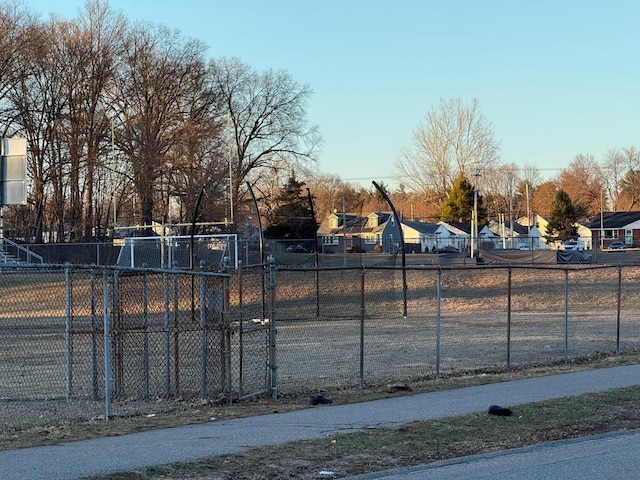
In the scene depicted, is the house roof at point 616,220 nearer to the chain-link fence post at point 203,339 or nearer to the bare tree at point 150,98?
the bare tree at point 150,98

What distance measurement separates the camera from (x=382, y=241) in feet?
290

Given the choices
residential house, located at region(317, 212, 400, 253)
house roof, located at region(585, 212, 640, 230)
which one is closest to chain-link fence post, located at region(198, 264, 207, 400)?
residential house, located at region(317, 212, 400, 253)

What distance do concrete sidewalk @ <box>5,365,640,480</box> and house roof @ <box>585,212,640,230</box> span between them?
284 ft

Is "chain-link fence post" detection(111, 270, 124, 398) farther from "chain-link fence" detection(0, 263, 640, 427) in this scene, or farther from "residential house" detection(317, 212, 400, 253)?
"residential house" detection(317, 212, 400, 253)

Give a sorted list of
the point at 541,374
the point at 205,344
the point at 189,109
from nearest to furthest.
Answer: the point at 205,344 → the point at 541,374 → the point at 189,109

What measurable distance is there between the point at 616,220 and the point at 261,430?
95.6 m

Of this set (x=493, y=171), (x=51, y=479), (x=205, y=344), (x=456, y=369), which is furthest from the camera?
(x=493, y=171)

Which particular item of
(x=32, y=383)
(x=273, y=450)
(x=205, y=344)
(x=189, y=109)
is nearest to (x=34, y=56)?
(x=189, y=109)

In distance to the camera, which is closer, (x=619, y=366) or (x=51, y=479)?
(x=51, y=479)

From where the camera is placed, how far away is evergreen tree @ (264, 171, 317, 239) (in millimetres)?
Answer: 68125

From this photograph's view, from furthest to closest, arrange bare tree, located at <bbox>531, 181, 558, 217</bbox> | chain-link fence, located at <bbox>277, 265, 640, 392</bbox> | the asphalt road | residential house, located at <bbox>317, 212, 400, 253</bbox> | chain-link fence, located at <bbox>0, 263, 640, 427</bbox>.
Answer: bare tree, located at <bbox>531, 181, 558, 217</bbox> < residential house, located at <bbox>317, 212, 400, 253</bbox> < chain-link fence, located at <bbox>277, 265, 640, 392</bbox> < chain-link fence, located at <bbox>0, 263, 640, 427</bbox> < the asphalt road

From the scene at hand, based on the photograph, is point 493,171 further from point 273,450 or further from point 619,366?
point 273,450

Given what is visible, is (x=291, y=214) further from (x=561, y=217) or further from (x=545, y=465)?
(x=545, y=465)

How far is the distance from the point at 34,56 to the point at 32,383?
43784mm
